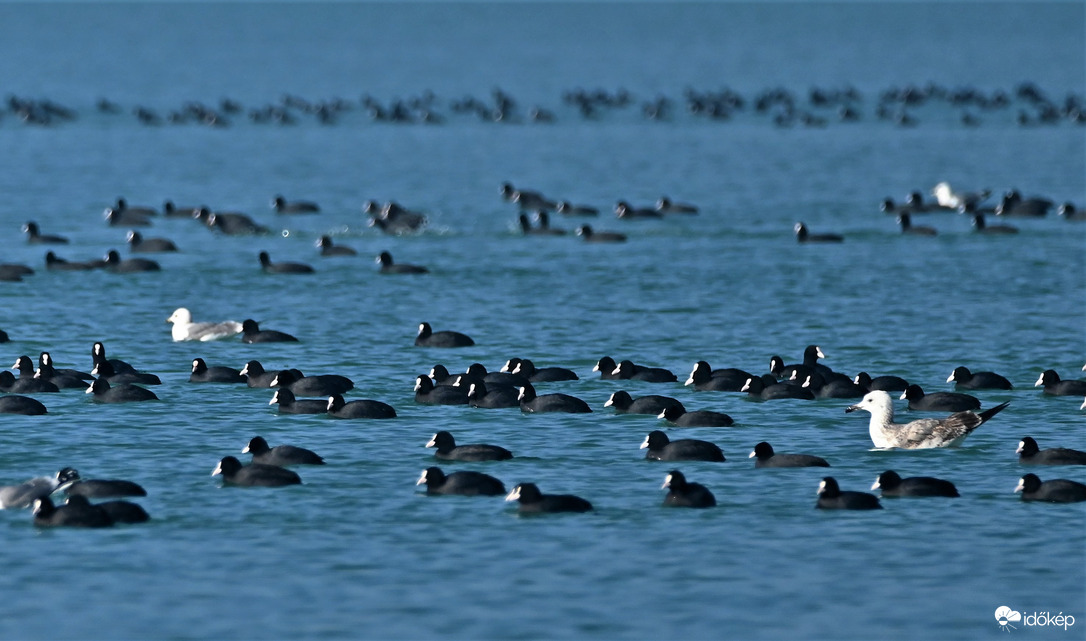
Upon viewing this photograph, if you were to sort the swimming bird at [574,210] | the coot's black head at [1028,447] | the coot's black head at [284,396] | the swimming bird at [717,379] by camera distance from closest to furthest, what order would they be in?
the coot's black head at [1028,447], the coot's black head at [284,396], the swimming bird at [717,379], the swimming bird at [574,210]

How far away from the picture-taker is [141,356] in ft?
117

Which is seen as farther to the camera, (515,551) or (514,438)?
(514,438)

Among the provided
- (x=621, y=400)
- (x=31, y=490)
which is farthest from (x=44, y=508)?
(x=621, y=400)

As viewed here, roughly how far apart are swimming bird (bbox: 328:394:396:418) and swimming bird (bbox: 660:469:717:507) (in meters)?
6.83

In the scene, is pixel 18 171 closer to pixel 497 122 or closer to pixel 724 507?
pixel 497 122

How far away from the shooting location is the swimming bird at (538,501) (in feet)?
75.1

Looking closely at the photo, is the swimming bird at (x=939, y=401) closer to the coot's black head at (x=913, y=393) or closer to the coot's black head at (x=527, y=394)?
the coot's black head at (x=913, y=393)

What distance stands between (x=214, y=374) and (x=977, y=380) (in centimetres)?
1249

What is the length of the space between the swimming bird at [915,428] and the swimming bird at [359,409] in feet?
23.5

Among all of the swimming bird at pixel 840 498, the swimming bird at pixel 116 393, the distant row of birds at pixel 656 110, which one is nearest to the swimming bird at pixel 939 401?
the swimming bird at pixel 840 498

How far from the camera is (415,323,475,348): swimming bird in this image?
36.3 meters

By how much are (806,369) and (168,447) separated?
10.4m

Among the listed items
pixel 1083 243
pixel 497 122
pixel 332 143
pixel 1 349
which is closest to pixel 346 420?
pixel 1 349

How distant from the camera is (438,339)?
36.3 m
